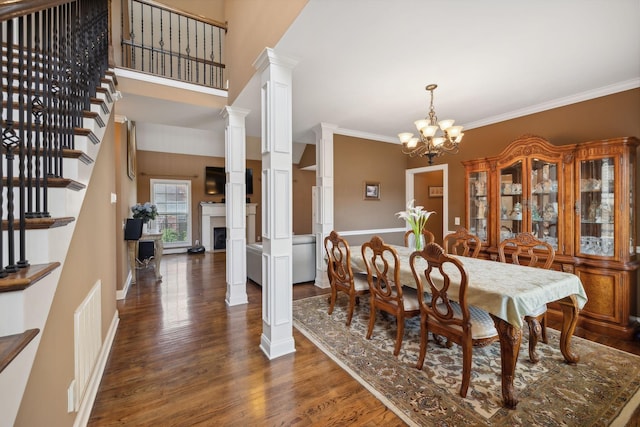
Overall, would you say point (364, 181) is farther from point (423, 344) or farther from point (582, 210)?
point (423, 344)

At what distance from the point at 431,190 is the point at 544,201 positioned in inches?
122

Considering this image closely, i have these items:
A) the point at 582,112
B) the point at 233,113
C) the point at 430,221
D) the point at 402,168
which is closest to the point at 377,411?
the point at 233,113

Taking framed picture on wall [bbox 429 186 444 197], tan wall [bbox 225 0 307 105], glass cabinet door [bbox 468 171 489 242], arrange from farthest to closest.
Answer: framed picture on wall [bbox 429 186 444 197] → glass cabinet door [bbox 468 171 489 242] → tan wall [bbox 225 0 307 105]

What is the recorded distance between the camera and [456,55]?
8.11ft

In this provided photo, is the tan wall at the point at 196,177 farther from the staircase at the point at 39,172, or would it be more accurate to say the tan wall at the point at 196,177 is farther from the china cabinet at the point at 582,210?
the staircase at the point at 39,172

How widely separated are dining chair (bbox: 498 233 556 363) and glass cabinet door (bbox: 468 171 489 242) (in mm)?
515

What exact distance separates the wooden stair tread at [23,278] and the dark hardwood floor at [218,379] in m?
1.32

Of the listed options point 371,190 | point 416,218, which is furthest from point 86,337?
point 371,190

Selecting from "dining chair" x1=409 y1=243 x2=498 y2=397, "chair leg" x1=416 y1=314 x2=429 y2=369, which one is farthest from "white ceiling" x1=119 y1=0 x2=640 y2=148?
"chair leg" x1=416 y1=314 x2=429 y2=369

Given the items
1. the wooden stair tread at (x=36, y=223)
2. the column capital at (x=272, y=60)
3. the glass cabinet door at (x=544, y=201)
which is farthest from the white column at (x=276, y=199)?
the glass cabinet door at (x=544, y=201)

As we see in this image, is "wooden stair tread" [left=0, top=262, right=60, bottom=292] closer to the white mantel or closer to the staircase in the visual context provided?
the staircase

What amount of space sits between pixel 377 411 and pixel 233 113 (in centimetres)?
362

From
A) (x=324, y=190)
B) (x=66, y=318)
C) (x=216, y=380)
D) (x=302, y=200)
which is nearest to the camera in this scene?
(x=66, y=318)

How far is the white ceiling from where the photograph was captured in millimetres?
1937
